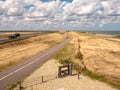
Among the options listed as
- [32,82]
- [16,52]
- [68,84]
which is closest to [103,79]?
[68,84]

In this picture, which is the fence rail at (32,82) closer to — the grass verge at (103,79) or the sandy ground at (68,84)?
the sandy ground at (68,84)

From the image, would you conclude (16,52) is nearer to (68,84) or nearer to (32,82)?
(32,82)

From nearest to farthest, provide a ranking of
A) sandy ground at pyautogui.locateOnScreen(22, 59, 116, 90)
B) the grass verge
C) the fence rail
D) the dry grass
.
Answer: the fence rail, sandy ground at pyautogui.locateOnScreen(22, 59, 116, 90), the grass verge, the dry grass

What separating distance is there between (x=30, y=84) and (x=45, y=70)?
9010mm

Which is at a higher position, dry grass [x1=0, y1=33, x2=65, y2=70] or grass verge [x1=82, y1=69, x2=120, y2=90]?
grass verge [x1=82, y1=69, x2=120, y2=90]

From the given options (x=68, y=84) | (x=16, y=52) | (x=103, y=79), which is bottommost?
(x=16, y=52)

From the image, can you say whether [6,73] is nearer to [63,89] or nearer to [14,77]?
[14,77]

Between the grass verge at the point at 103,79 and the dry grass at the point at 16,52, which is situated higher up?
the grass verge at the point at 103,79

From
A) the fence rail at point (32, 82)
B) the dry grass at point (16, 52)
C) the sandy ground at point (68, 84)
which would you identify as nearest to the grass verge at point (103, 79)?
the sandy ground at point (68, 84)

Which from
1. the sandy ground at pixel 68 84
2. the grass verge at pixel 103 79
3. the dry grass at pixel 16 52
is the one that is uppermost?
the sandy ground at pixel 68 84

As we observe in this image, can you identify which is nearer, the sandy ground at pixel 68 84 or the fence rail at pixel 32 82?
the fence rail at pixel 32 82

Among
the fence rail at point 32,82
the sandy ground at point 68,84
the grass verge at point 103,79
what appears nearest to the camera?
the fence rail at point 32,82

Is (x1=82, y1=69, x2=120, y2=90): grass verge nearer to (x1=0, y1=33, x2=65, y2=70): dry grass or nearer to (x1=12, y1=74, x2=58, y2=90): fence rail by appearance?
(x1=12, y1=74, x2=58, y2=90): fence rail

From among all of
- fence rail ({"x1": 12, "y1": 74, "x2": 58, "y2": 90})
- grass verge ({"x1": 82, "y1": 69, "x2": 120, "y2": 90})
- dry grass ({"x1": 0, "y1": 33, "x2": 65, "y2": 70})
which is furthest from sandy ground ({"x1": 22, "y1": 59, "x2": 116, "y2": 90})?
dry grass ({"x1": 0, "y1": 33, "x2": 65, "y2": 70})
